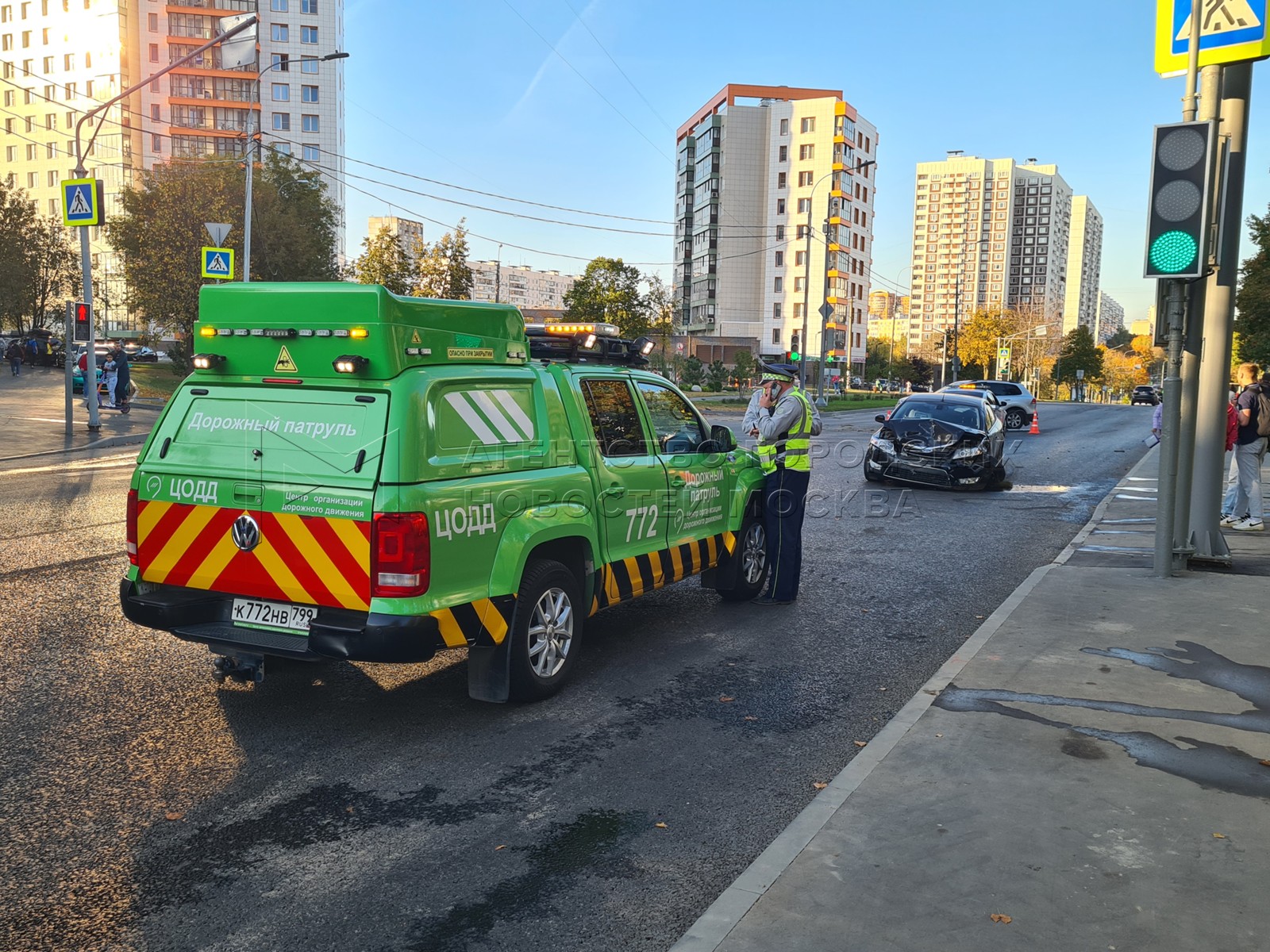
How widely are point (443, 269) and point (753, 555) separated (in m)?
40.2

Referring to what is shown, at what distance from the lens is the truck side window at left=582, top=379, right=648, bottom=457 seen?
6227 mm

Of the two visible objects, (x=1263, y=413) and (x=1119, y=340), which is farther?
(x=1119, y=340)

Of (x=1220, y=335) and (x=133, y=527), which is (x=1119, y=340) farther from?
(x=133, y=527)

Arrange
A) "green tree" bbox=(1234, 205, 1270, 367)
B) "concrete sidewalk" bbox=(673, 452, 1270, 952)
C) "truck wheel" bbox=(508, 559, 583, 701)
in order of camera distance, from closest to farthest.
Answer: "concrete sidewalk" bbox=(673, 452, 1270, 952) < "truck wheel" bbox=(508, 559, 583, 701) < "green tree" bbox=(1234, 205, 1270, 367)

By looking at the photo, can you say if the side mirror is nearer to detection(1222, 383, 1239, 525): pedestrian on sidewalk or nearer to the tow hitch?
the tow hitch

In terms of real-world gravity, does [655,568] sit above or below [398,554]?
below

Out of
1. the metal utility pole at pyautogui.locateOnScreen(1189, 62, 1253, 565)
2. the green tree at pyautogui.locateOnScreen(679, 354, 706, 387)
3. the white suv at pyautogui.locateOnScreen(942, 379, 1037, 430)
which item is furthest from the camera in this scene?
the green tree at pyautogui.locateOnScreen(679, 354, 706, 387)

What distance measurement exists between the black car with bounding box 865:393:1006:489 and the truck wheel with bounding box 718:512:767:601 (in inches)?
342

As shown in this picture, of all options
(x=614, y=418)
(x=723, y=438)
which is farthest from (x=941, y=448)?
(x=614, y=418)

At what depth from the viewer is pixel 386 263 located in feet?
143

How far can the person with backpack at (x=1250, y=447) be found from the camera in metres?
11.3

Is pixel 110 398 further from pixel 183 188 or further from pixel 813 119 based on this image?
pixel 813 119

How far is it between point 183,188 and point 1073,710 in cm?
3978

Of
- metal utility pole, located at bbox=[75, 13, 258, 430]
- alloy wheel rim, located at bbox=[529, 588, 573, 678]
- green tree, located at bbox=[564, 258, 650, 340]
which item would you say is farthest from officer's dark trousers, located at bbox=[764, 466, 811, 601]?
green tree, located at bbox=[564, 258, 650, 340]
